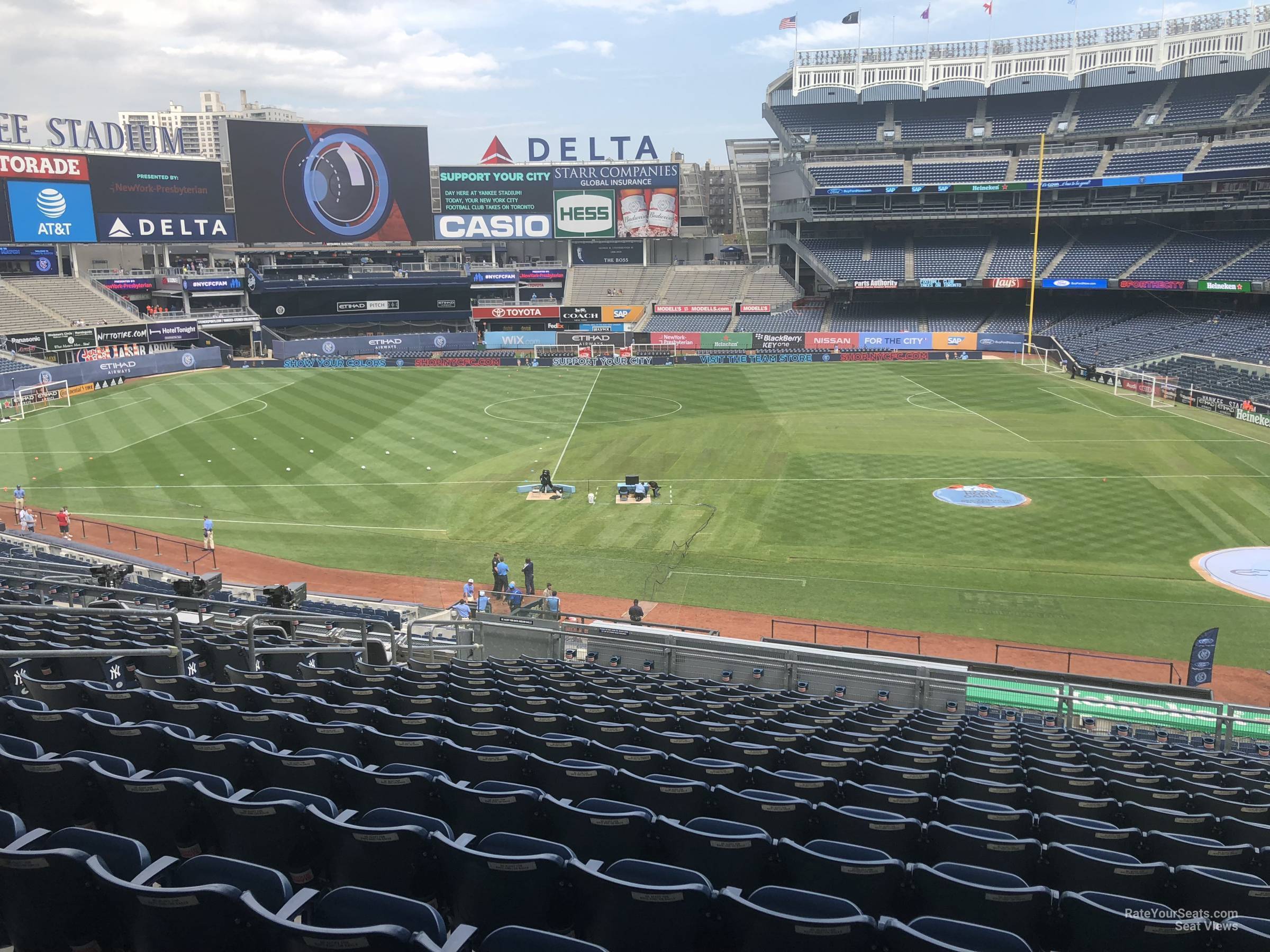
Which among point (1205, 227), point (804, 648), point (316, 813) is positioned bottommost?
point (804, 648)

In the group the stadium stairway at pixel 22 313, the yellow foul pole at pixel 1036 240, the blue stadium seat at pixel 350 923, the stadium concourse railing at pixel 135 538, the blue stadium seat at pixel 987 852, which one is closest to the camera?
the blue stadium seat at pixel 350 923

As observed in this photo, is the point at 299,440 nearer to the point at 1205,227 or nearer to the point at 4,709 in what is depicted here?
the point at 4,709

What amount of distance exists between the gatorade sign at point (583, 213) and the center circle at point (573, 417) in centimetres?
3683

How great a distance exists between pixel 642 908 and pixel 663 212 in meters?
96.7

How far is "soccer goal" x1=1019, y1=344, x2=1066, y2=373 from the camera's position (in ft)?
243

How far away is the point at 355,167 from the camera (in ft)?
292

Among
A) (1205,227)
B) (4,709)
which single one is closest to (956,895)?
(4,709)

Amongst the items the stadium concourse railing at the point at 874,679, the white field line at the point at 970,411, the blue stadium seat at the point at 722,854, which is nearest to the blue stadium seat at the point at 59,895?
the blue stadium seat at the point at 722,854

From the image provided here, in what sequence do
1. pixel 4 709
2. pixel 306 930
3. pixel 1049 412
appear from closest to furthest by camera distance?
1. pixel 306 930
2. pixel 4 709
3. pixel 1049 412

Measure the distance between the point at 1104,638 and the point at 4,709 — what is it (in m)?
25.8

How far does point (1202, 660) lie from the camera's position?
22.3 metres

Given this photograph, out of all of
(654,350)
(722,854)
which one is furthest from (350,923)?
(654,350)

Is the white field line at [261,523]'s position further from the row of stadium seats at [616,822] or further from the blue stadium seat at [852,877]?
the blue stadium seat at [852,877]

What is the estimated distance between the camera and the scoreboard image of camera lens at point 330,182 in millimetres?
85375
